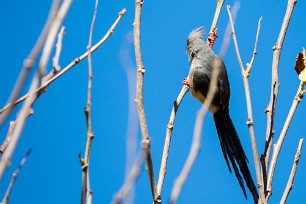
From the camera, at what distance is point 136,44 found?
1.93 meters

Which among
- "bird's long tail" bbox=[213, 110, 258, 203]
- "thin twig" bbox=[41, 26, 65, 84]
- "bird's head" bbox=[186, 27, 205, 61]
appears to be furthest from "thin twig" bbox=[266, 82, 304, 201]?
"bird's head" bbox=[186, 27, 205, 61]

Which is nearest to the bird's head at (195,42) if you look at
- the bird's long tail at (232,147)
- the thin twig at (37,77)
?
the bird's long tail at (232,147)

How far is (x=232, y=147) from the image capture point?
138 inches

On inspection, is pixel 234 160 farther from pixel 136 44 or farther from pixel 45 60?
pixel 45 60

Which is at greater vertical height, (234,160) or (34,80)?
(234,160)

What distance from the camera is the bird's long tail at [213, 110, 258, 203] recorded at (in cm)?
295

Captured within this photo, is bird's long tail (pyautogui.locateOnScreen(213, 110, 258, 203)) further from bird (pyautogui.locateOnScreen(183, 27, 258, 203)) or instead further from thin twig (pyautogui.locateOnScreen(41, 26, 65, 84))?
thin twig (pyautogui.locateOnScreen(41, 26, 65, 84))

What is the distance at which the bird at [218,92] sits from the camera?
3301 mm

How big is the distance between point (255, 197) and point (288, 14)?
3.14 feet

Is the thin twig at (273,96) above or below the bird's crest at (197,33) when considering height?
below

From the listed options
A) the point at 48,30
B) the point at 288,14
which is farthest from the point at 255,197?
the point at 48,30

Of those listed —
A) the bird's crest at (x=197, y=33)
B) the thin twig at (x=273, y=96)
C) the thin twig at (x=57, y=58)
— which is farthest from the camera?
the bird's crest at (x=197, y=33)

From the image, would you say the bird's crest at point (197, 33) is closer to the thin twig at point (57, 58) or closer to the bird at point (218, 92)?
the bird at point (218, 92)

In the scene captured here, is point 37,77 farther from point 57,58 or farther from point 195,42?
point 195,42
